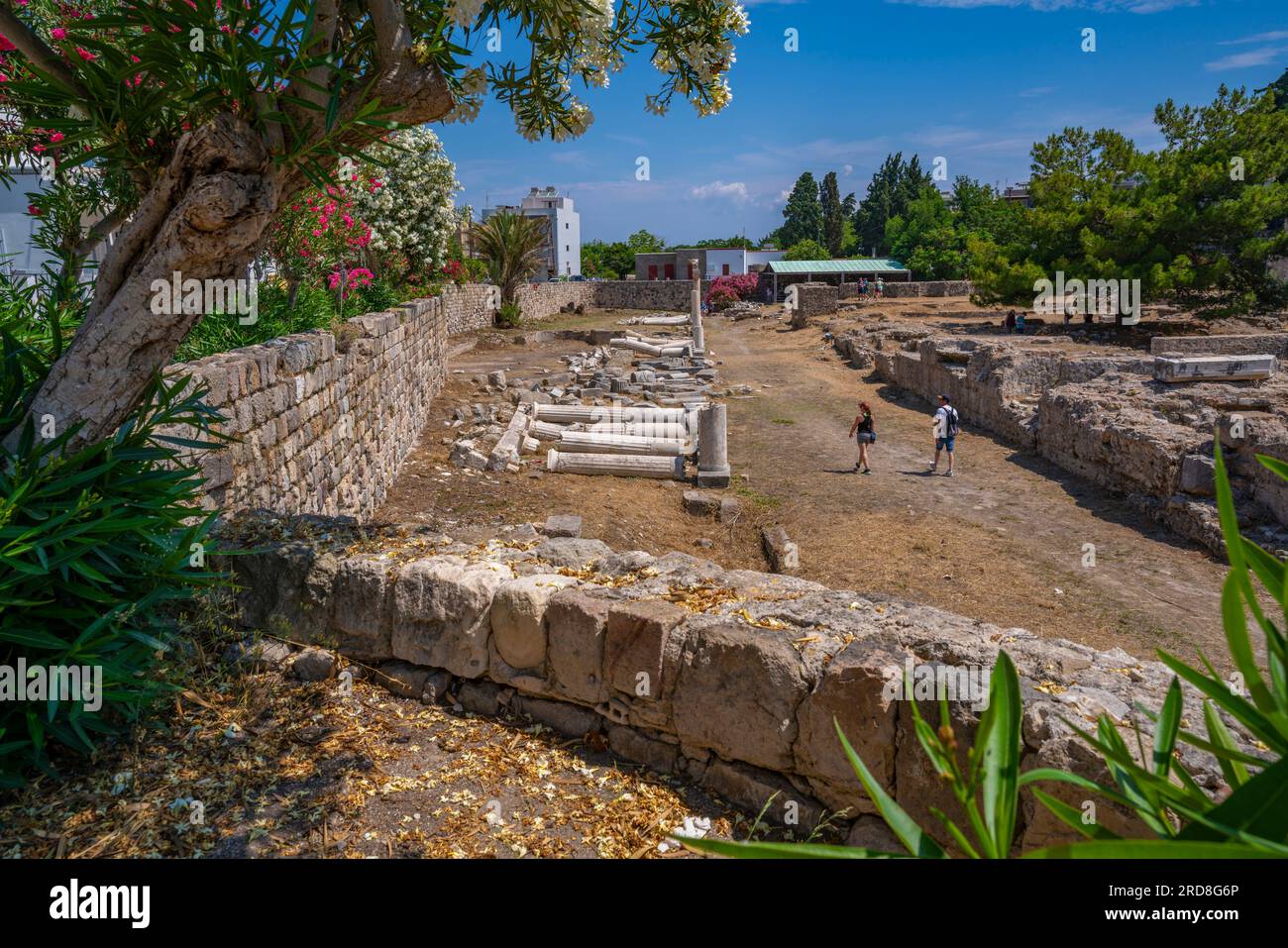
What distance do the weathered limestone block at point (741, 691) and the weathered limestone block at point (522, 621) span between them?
2.43ft

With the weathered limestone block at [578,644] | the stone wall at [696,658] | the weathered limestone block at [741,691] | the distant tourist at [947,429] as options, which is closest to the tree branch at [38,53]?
the stone wall at [696,658]

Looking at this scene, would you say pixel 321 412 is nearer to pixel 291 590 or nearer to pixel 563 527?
pixel 563 527

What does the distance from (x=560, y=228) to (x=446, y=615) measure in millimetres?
77131

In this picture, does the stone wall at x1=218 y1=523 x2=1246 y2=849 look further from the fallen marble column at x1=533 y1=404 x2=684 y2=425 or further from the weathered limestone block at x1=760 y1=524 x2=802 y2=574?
the fallen marble column at x1=533 y1=404 x2=684 y2=425

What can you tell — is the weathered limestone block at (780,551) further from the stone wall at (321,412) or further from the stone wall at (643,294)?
the stone wall at (643,294)

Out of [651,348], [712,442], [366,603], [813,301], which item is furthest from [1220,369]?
[813,301]

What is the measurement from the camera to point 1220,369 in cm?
1270

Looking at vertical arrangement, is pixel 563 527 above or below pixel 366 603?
below

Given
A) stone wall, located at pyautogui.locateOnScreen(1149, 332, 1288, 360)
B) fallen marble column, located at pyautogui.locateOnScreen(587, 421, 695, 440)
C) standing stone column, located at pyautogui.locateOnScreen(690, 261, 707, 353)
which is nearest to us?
fallen marble column, located at pyautogui.locateOnScreen(587, 421, 695, 440)

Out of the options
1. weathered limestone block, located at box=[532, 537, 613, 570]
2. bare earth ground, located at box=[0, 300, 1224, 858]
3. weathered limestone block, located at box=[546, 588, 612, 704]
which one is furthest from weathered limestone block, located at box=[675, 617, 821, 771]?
weathered limestone block, located at box=[532, 537, 613, 570]

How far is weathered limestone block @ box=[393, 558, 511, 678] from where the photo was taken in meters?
3.93

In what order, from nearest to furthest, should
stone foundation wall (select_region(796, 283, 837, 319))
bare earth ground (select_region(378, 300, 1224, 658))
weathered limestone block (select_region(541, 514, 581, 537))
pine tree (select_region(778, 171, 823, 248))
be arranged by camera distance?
bare earth ground (select_region(378, 300, 1224, 658)) → weathered limestone block (select_region(541, 514, 581, 537)) → stone foundation wall (select_region(796, 283, 837, 319)) → pine tree (select_region(778, 171, 823, 248))

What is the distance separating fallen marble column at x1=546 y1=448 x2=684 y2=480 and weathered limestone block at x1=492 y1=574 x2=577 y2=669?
8.29 meters

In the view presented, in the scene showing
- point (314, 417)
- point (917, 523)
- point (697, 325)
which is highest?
point (697, 325)
